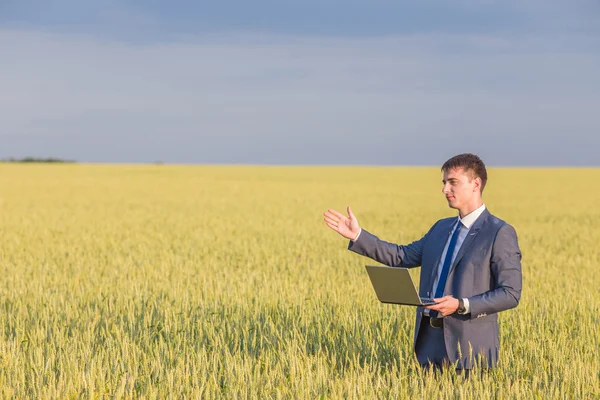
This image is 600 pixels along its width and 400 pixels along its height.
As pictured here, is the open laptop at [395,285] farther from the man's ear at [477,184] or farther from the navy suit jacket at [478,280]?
the man's ear at [477,184]

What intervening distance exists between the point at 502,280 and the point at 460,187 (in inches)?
23.6

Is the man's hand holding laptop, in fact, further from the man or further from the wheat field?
the wheat field

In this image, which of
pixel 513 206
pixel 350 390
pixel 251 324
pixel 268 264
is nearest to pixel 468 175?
pixel 350 390

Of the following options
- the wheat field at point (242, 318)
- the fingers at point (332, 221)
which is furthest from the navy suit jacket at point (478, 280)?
the fingers at point (332, 221)

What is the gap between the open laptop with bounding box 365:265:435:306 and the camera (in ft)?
13.0

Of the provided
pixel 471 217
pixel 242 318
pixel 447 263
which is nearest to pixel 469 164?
pixel 471 217

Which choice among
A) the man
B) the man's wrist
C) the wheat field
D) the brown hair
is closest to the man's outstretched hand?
the man

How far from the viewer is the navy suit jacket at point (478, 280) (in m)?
4.32

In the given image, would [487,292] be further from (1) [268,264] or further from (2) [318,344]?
(1) [268,264]

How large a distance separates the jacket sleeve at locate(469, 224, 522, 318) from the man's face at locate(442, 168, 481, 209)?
0.27 m

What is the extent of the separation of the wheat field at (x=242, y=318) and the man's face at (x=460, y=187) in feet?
3.72

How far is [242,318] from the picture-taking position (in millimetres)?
7422

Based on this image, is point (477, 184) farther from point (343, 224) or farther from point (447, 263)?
point (343, 224)

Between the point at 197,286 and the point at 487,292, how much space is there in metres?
5.84
